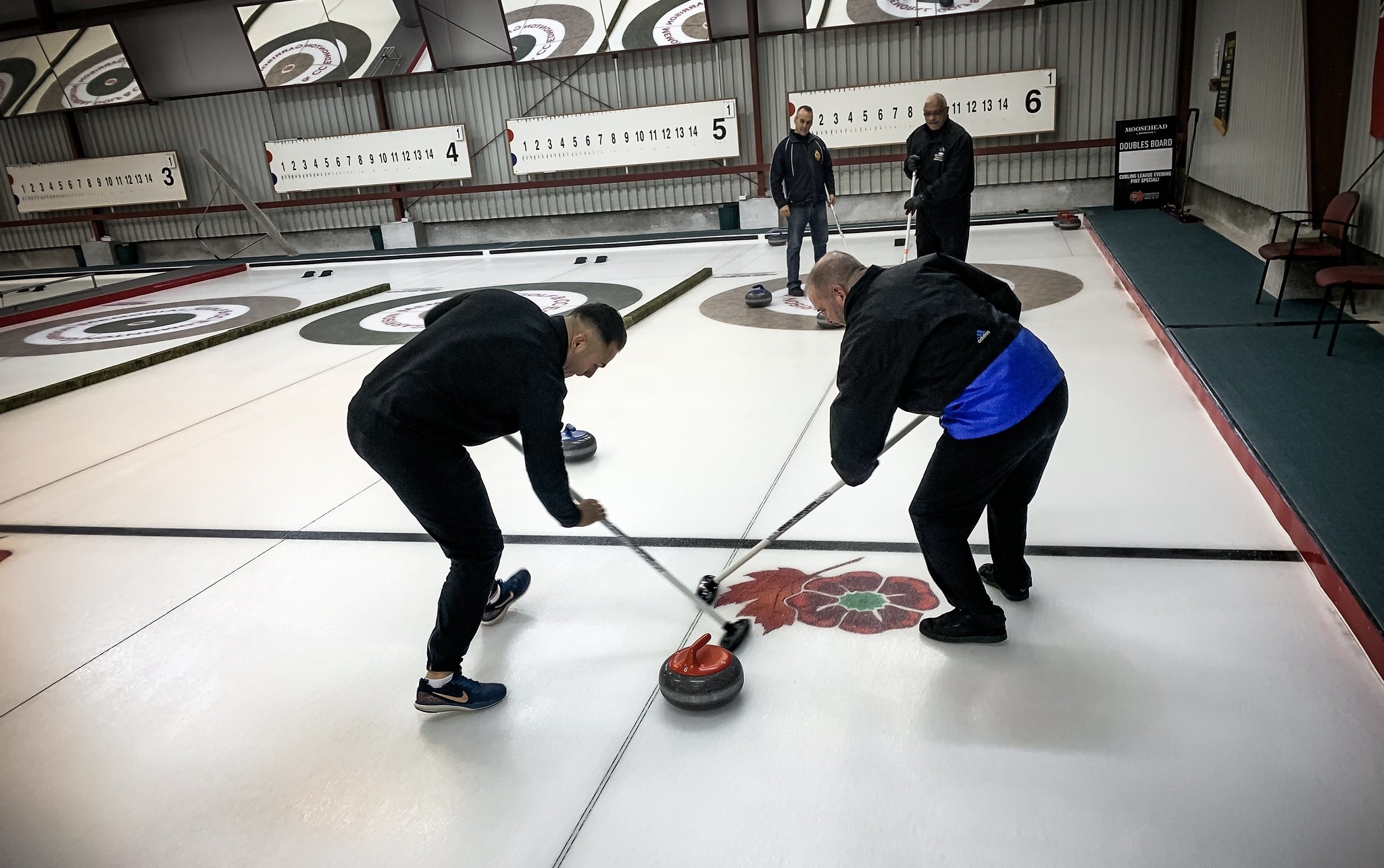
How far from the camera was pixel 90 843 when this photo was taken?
7.86 ft

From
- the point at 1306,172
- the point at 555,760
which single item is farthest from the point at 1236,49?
the point at 555,760

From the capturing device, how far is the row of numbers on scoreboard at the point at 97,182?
17.2 m

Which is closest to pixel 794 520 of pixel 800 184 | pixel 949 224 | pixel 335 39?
pixel 949 224

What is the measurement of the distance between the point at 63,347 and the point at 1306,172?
11.6 meters

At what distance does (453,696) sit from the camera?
2770 mm

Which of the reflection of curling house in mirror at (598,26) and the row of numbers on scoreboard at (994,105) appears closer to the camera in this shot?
the row of numbers on scoreboard at (994,105)

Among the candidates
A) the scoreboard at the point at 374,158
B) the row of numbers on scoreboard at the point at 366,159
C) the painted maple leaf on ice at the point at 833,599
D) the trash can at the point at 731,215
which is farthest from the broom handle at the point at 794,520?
the row of numbers on scoreboard at the point at 366,159

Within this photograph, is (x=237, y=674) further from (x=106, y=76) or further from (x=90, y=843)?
(x=106, y=76)

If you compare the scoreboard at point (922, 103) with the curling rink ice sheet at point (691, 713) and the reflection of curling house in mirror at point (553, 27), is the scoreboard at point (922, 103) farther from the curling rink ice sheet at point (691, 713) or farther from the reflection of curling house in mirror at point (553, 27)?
the curling rink ice sheet at point (691, 713)

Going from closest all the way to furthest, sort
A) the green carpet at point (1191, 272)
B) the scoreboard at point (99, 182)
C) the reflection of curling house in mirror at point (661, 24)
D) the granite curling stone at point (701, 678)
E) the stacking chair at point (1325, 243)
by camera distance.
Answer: the granite curling stone at point (701, 678) < the stacking chair at point (1325, 243) < the green carpet at point (1191, 272) < the reflection of curling house in mirror at point (661, 24) < the scoreboard at point (99, 182)

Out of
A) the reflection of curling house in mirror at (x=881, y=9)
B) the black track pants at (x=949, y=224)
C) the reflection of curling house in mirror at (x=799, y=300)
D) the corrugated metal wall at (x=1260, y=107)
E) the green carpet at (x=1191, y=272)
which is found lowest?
the reflection of curling house in mirror at (x=799, y=300)

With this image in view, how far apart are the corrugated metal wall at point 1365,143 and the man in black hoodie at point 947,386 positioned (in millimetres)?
4934

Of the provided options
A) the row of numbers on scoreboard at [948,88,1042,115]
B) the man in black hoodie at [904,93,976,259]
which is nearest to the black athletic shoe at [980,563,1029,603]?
the man in black hoodie at [904,93,976,259]

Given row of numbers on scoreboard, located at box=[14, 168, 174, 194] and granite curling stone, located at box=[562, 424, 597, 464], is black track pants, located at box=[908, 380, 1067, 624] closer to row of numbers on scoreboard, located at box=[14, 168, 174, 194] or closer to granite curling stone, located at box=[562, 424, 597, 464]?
granite curling stone, located at box=[562, 424, 597, 464]
